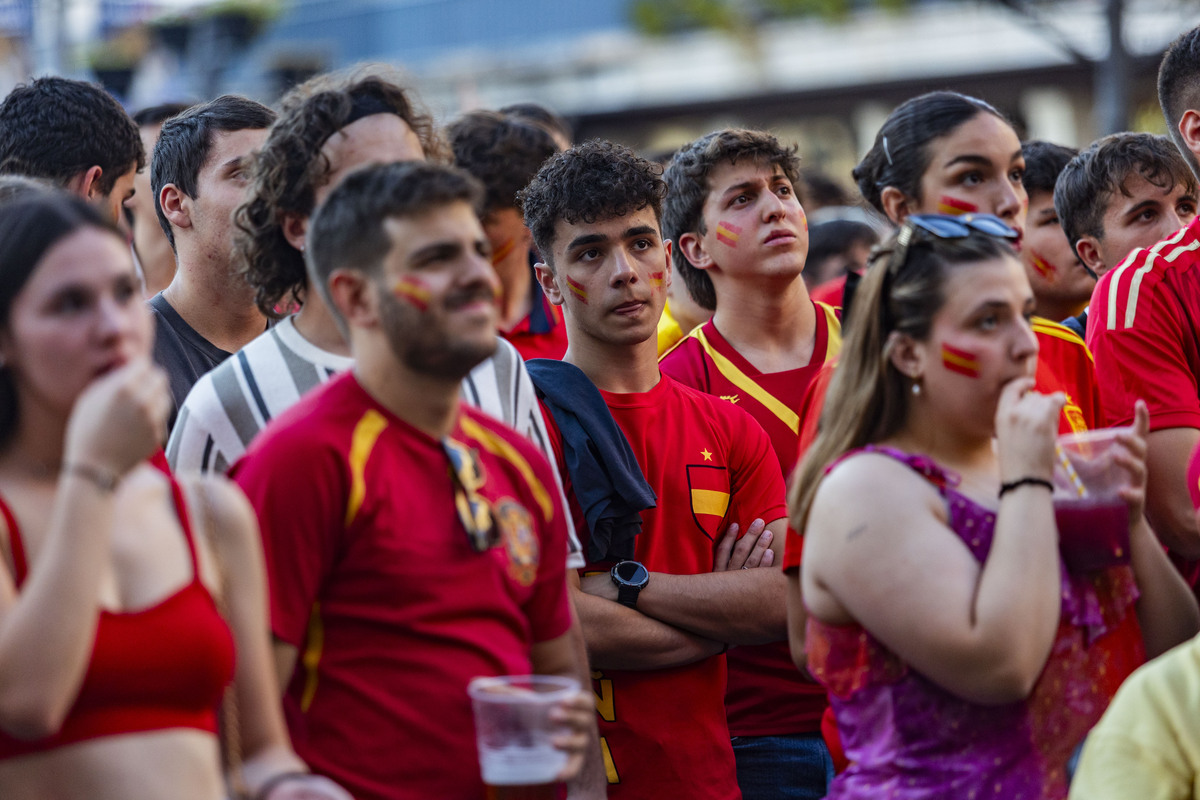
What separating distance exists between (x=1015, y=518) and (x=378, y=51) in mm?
31075

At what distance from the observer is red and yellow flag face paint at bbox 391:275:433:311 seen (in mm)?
2625

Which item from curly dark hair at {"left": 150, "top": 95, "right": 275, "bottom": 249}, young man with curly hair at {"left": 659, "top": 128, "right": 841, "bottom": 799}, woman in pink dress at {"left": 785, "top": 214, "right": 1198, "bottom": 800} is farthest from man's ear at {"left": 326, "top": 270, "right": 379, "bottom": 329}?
curly dark hair at {"left": 150, "top": 95, "right": 275, "bottom": 249}

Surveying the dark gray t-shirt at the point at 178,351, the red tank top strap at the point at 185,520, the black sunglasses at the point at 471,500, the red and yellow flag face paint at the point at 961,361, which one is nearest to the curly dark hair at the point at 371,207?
the black sunglasses at the point at 471,500

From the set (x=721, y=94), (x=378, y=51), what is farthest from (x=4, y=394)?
(x=378, y=51)

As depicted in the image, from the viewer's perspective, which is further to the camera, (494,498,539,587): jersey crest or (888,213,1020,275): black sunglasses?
(888,213,1020,275): black sunglasses

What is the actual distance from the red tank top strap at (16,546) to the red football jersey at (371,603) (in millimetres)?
431

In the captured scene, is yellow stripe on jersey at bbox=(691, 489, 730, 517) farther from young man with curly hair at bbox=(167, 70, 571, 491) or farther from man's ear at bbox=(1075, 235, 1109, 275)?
man's ear at bbox=(1075, 235, 1109, 275)

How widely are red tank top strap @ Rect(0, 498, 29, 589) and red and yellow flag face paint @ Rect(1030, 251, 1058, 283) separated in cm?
417

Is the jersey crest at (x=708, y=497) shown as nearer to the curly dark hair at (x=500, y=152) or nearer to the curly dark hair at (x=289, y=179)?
the curly dark hair at (x=289, y=179)

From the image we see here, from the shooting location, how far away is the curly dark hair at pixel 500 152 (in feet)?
18.0

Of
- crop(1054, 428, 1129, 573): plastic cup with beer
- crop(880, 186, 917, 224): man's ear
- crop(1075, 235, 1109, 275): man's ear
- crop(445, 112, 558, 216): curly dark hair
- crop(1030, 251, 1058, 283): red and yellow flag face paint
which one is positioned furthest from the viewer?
crop(445, 112, 558, 216): curly dark hair

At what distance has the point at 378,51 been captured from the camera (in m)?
31.9

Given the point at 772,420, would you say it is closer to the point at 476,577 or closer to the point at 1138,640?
the point at 1138,640

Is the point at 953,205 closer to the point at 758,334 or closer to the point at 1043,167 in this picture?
the point at 758,334
